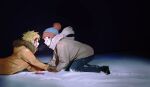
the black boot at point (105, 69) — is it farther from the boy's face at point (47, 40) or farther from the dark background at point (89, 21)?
the boy's face at point (47, 40)

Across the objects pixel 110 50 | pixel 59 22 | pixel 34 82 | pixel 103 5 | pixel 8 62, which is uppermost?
pixel 103 5

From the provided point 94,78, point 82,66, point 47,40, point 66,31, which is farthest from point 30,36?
point 94,78

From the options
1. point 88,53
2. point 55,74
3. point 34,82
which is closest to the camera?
point 34,82

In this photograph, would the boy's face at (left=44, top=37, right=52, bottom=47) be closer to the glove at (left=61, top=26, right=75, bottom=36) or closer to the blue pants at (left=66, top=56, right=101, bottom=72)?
the glove at (left=61, top=26, right=75, bottom=36)

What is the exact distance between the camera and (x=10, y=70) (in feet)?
6.96

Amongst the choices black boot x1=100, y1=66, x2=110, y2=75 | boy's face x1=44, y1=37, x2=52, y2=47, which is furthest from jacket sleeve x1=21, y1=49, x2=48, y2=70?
black boot x1=100, y1=66, x2=110, y2=75

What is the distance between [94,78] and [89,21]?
48cm

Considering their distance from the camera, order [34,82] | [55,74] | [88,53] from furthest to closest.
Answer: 1. [88,53]
2. [55,74]
3. [34,82]

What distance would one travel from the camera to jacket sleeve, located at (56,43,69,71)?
2109 millimetres

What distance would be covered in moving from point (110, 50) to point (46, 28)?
497 millimetres

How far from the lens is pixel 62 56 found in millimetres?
2111

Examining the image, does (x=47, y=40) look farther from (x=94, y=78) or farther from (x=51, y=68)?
(x=94, y=78)

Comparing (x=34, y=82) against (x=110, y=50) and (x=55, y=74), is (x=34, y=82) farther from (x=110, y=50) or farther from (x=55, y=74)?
(x=110, y=50)

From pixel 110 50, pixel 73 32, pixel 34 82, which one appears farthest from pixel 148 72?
pixel 34 82
